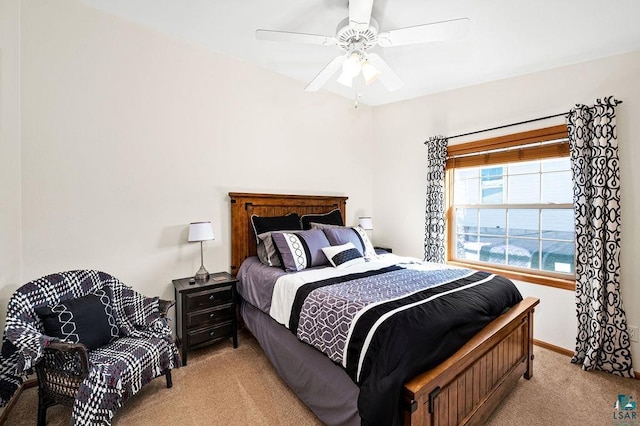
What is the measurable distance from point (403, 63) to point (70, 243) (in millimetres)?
3425

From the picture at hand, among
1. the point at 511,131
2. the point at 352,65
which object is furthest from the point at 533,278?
the point at 352,65

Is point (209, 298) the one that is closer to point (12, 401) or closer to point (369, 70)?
point (12, 401)

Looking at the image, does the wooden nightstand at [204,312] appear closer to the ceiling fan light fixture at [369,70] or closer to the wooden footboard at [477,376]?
the wooden footboard at [477,376]

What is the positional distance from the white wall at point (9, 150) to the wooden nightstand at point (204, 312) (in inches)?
41.8

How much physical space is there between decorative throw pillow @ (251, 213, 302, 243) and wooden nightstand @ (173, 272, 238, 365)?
598 millimetres

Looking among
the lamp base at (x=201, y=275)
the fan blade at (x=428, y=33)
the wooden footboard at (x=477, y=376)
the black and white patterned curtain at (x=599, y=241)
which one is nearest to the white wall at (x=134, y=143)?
the lamp base at (x=201, y=275)

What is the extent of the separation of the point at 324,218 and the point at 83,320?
241 centimetres

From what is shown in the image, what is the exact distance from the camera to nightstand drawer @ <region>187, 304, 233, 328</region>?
2465 millimetres

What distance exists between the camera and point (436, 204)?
139 inches

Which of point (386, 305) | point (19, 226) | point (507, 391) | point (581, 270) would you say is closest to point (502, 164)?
point (581, 270)

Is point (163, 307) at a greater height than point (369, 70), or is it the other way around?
point (369, 70)

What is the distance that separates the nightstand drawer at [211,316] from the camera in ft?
8.09

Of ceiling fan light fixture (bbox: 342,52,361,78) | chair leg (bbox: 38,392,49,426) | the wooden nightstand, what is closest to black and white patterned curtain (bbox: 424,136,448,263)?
ceiling fan light fixture (bbox: 342,52,361,78)

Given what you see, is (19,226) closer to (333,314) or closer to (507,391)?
(333,314)
